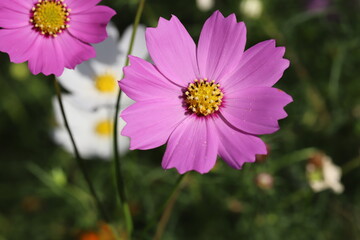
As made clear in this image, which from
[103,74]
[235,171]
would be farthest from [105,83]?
[235,171]

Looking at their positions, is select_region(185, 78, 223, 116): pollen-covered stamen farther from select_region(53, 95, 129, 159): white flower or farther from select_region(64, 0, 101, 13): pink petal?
select_region(53, 95, 129, 159): white flower

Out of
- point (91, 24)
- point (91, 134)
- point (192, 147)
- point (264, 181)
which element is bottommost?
point (91, 134)

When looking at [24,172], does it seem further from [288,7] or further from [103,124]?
[288,7]

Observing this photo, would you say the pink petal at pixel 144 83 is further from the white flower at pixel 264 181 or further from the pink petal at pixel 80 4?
the white flower at pixel 264 181

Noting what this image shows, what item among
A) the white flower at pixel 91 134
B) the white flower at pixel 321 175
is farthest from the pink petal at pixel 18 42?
the white flower at pixel 321 175

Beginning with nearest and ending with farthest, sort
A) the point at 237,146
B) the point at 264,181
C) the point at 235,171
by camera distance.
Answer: the point at 237,146 < the point at 264,181 < the point at 235,171

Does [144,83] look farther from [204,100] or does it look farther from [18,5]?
[18,5]

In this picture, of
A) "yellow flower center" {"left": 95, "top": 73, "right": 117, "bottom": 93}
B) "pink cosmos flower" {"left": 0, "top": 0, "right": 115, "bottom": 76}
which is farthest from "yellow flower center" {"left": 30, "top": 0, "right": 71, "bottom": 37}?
"yellow flower center" {"left": 95, "top": 73, "right": 117, "bottom": 93}
